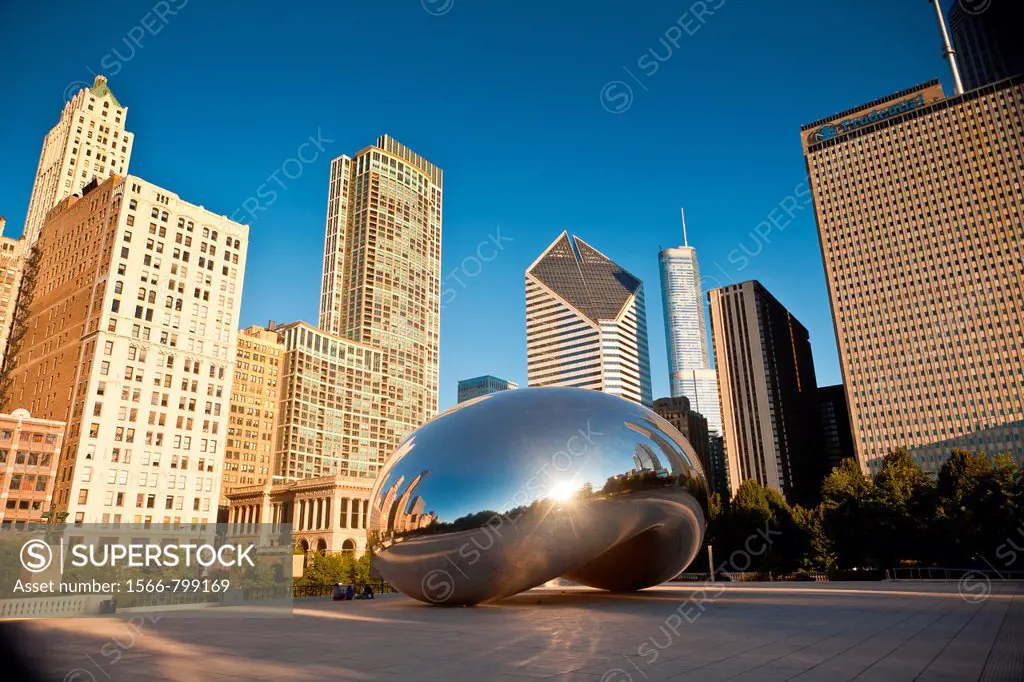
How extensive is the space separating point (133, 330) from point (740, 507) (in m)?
76.9

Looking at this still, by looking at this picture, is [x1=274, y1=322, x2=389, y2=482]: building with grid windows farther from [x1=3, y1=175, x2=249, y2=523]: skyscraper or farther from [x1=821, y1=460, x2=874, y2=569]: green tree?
[x1=821, y1=460, x2=874, y2=569]: green tree

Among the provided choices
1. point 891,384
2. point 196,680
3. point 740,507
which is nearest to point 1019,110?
point 891,384

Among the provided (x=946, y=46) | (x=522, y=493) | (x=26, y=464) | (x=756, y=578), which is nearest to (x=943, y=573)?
(x=756, y=578)

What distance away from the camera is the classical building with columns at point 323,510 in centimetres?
10331

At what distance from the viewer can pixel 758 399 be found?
17688cm

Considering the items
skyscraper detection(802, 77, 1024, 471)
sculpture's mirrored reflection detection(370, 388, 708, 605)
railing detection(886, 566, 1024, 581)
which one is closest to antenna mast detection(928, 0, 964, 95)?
skyscraper detection(802, 77, 1024, 471)

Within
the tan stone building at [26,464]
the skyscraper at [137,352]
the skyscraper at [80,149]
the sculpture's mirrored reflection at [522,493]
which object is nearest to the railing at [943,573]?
the sculpture's mirrored reflection at [522,493]

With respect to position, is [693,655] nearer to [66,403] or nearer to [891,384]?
[66,403]

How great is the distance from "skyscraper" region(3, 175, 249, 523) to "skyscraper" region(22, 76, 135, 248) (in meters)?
50.1

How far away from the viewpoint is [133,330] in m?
83.3

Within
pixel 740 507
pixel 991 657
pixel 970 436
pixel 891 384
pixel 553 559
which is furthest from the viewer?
pixel 891 384

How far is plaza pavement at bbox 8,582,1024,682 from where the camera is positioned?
8656mm

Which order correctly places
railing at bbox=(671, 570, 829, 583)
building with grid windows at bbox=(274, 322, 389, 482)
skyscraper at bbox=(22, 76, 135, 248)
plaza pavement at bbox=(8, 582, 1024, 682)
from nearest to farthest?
plaza pavement at bbox=(8, 582, 1024, 682) < railing at bbox=(671, 570, 829, 583) < skyscraper at bbox=(22, 76, 135, 248) < building with grid windows at bbox=(274, 322, 389, 482)

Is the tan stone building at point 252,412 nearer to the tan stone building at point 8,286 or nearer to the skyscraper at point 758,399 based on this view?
the tan stone building at point 8,286
